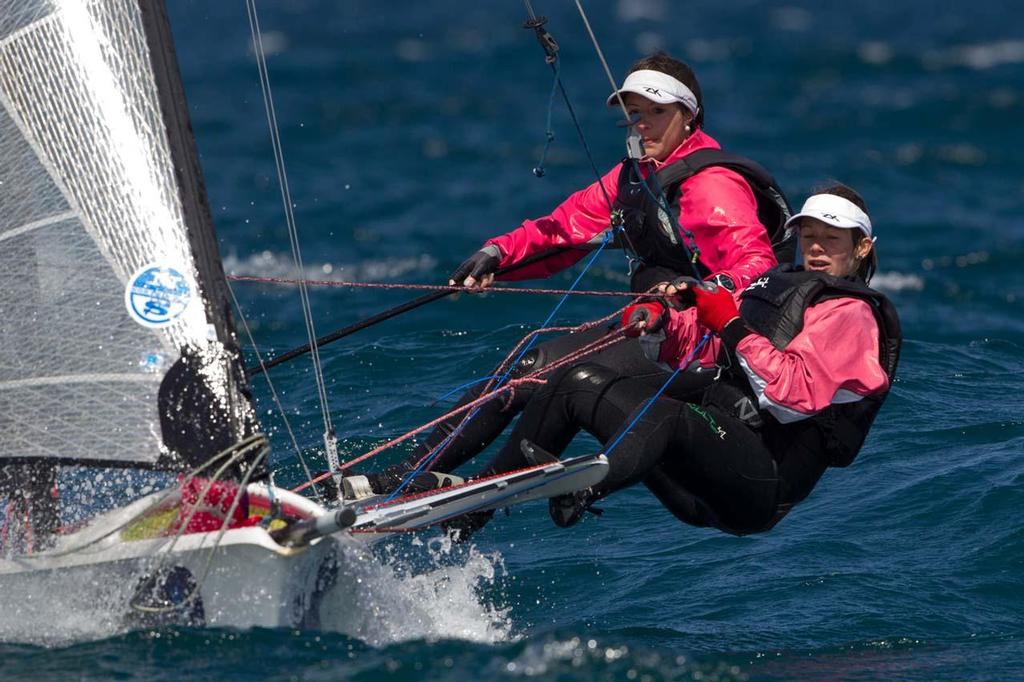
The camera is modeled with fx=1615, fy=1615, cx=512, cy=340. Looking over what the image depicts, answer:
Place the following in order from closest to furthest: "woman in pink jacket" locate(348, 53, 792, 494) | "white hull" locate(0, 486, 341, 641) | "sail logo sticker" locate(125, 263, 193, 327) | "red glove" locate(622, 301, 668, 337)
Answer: "white hull" locate(0, 486, 341, 641), "sail logo sticker" locate(125, 263, 193, 327), "red glove" locate(622, 301, 668, 337), "woman in pink jacket" locate(348, 53, 792, 494)

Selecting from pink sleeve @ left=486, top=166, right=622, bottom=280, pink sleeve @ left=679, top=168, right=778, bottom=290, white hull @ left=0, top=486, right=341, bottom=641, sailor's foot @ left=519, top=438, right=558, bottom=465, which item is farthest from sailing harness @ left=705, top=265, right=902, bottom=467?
white hull @ left=0, top=486, right=341, bottom=641

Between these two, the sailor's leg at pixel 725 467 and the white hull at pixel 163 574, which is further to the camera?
the sailor's leg at pixel 725 467

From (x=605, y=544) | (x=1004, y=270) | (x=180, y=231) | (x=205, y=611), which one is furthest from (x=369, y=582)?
(x=1004, y=270)

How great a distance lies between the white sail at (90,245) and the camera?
398cm

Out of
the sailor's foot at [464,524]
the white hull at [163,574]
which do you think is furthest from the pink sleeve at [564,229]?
the white hull at [163,574]

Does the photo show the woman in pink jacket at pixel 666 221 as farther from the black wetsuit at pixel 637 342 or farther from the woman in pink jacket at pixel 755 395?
the woman in pink jacket at pixel 755 395

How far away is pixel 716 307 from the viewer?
164 inches

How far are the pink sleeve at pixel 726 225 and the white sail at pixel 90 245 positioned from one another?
141 cm

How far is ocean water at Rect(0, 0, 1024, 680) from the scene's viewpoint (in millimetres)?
4188

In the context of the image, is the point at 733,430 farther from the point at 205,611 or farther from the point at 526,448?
the point at 205,611

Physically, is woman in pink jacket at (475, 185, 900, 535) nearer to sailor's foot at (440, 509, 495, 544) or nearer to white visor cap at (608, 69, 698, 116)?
sailor's foot at (440, 509, 495, 544)

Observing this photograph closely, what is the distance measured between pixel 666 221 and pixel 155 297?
5.08ft

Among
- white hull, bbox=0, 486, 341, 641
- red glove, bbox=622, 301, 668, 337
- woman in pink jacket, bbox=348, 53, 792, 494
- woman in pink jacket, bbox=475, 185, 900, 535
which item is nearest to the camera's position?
white hull, bbox=0, 486, 341, 641

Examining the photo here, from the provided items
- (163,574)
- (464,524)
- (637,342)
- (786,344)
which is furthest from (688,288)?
(163,574)
